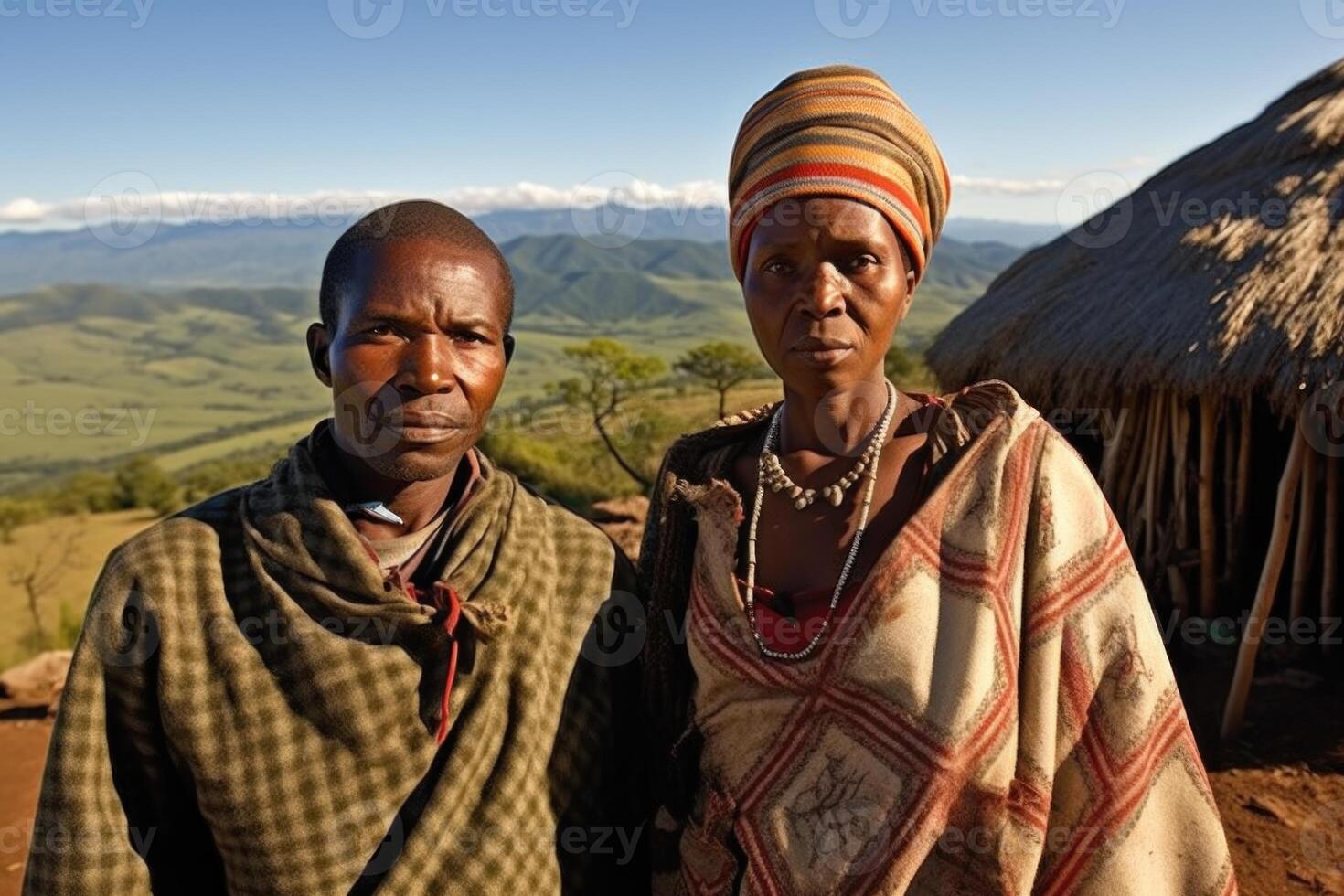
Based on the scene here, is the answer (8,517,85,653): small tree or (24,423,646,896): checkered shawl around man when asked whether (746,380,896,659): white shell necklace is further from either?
(8,517,85,653): small tree

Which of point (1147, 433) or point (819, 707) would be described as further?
point (1147, 433)

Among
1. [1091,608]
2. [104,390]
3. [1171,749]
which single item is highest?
[1091,608]

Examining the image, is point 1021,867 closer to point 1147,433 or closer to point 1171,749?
point 1171,749

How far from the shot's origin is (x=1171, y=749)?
52.1 inches

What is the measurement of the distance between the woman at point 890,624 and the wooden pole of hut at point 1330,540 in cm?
461

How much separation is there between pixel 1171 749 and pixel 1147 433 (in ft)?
16.8

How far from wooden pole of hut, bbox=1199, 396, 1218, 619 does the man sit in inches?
194

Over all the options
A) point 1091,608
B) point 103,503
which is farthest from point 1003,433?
point 103,503

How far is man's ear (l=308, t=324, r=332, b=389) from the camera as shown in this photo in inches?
58.7

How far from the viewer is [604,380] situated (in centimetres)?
1798

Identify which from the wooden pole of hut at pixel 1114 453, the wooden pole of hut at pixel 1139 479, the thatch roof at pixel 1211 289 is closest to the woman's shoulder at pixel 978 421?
the thatch roof at pixel 1211 289

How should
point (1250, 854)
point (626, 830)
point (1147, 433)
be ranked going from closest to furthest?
point (626, 830) < point (1250, 854) < point (1147, 433)

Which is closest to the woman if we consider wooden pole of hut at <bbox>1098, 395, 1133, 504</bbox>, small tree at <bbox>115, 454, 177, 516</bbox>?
wooden pole of hut at <bbox>1098, 395, 1133, 504</bbox>

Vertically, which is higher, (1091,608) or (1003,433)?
(1003,433)
